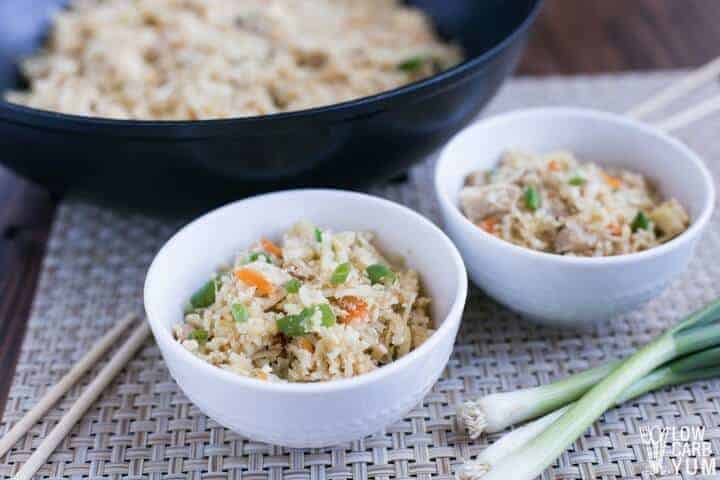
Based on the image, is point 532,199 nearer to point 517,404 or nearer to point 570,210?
point 570,210

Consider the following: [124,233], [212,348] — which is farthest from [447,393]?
[124,233]

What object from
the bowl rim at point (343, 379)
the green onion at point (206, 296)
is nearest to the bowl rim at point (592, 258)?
the bowl rim at point (343, 379)

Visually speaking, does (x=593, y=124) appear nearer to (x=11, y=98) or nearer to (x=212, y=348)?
(x=212, y=348)

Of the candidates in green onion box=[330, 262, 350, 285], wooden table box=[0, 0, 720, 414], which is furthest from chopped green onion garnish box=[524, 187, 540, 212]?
wooden table box=[0, 0, 720, 414]

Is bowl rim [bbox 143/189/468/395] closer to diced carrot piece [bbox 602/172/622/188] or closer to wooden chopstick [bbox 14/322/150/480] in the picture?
wooden chopstick [bbox 14/322/150/480]

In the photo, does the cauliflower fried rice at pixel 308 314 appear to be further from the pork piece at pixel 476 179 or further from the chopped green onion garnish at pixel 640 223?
the chopped green onion garnish at pixel 640 223
